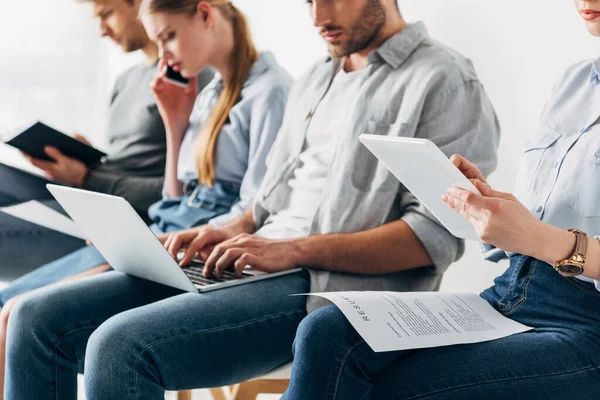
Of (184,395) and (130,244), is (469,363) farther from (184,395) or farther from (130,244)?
(184,395)

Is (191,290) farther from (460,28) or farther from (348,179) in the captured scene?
(460,28)

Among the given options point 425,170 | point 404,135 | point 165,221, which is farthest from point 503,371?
point 165,221

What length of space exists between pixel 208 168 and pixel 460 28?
2.15ft

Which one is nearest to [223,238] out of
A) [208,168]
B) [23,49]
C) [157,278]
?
[157,278]

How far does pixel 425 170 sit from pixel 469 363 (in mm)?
243

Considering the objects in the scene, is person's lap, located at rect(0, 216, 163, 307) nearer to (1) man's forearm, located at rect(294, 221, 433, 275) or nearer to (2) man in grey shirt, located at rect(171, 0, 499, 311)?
(2) man in grey shirt, located at rect(171, 0, 499, 311)

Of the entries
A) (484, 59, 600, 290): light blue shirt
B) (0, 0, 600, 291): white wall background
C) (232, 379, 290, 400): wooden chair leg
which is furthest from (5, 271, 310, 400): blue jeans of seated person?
(0, 0, 600, 291): white wall background

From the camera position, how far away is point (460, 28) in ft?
5.83

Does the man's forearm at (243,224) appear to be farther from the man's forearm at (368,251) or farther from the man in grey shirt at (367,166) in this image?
the man's forearm at (368,251)

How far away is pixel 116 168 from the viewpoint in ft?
7.20

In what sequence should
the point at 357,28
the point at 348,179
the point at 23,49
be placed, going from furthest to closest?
the point at 23,49 < the point at 357,28 < the point at 348,179

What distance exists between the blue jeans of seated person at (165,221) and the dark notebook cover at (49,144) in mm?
290

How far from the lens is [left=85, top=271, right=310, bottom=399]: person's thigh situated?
3.75 feet

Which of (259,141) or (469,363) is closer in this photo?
(469,363)
